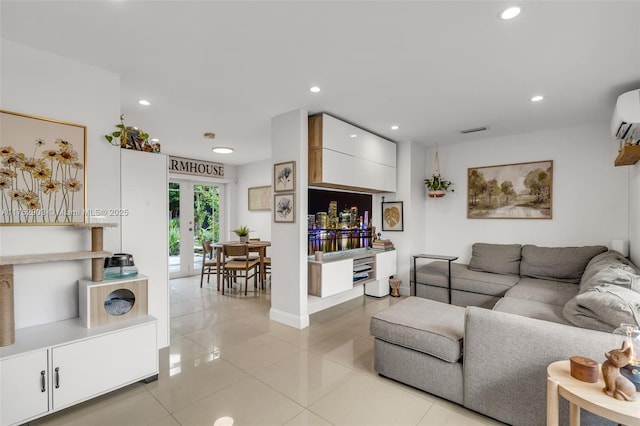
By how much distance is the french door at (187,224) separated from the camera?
6.32 meters

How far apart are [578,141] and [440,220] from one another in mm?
2090

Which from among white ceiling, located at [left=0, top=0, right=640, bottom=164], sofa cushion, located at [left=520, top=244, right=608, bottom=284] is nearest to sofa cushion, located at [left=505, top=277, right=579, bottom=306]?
sofa cushion, located at [left=520, top=244, right=608, bottom=284]

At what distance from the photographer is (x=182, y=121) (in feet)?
12.6

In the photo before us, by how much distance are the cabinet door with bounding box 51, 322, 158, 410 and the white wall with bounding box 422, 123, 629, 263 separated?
4478mm

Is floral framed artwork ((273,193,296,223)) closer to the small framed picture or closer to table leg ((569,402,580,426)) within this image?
the small framed picture

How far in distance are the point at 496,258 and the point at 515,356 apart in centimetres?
280

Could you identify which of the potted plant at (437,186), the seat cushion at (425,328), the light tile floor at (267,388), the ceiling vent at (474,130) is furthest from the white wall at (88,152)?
the potted plant at (437,186)

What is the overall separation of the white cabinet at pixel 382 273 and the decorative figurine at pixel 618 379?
311cm

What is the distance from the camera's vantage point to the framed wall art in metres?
6.37

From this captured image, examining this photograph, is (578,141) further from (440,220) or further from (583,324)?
(583,324)

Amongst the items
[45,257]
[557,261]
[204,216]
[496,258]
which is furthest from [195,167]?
[557,261]

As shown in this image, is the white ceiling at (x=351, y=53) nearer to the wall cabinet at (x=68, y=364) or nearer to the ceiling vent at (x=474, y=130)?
the ceiling vent at (x=474, y=130)

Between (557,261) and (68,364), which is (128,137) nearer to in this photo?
(68,364)

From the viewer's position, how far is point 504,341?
1.83 metres
